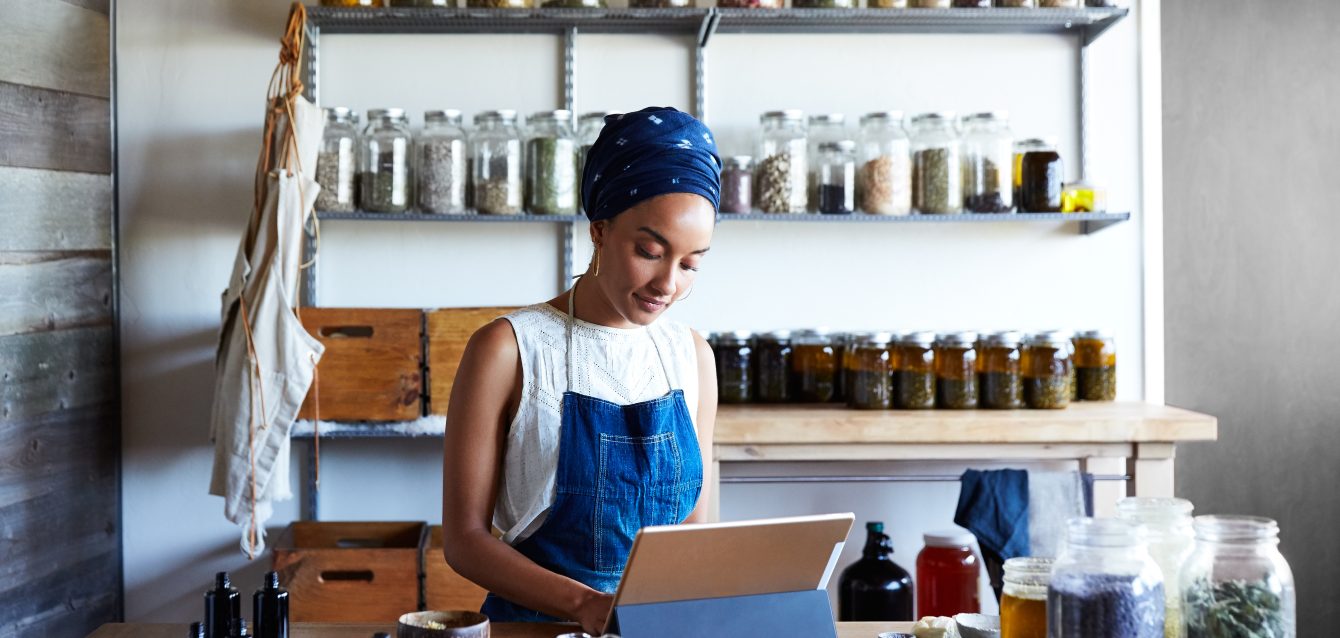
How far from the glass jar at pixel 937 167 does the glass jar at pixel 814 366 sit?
40 centimetres

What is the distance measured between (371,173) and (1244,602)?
2.28m

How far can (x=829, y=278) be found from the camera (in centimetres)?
323

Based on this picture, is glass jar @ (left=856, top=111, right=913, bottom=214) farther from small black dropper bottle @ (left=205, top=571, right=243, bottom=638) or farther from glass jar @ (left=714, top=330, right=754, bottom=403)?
small black dropper bottle @ (left=205, top=571, right=243, bottom=638)

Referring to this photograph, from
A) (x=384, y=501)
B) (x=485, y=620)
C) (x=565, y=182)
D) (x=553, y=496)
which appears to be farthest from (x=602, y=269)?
(x=384, y=501)

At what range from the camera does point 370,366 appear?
281 cm

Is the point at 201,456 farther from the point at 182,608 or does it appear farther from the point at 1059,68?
the point at 1059,68

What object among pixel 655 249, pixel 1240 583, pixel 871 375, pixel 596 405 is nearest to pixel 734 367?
pixel 871 375

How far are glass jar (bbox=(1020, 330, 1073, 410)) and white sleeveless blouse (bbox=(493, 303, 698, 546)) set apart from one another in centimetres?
137

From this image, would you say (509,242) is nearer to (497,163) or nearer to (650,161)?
(497,163)

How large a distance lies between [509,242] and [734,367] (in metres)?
0.68

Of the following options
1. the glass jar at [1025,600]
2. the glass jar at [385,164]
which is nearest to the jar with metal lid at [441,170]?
the glass jar at [385,164]

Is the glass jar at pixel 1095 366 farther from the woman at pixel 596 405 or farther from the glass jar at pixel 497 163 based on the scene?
the woman at pixel 596 405

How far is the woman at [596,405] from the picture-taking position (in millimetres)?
1521

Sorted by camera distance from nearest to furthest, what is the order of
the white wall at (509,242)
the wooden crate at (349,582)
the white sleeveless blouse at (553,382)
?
the white sleeveless blouse at (553,382)
the wooden crate at (349,582)
the white wall at (509,242)
